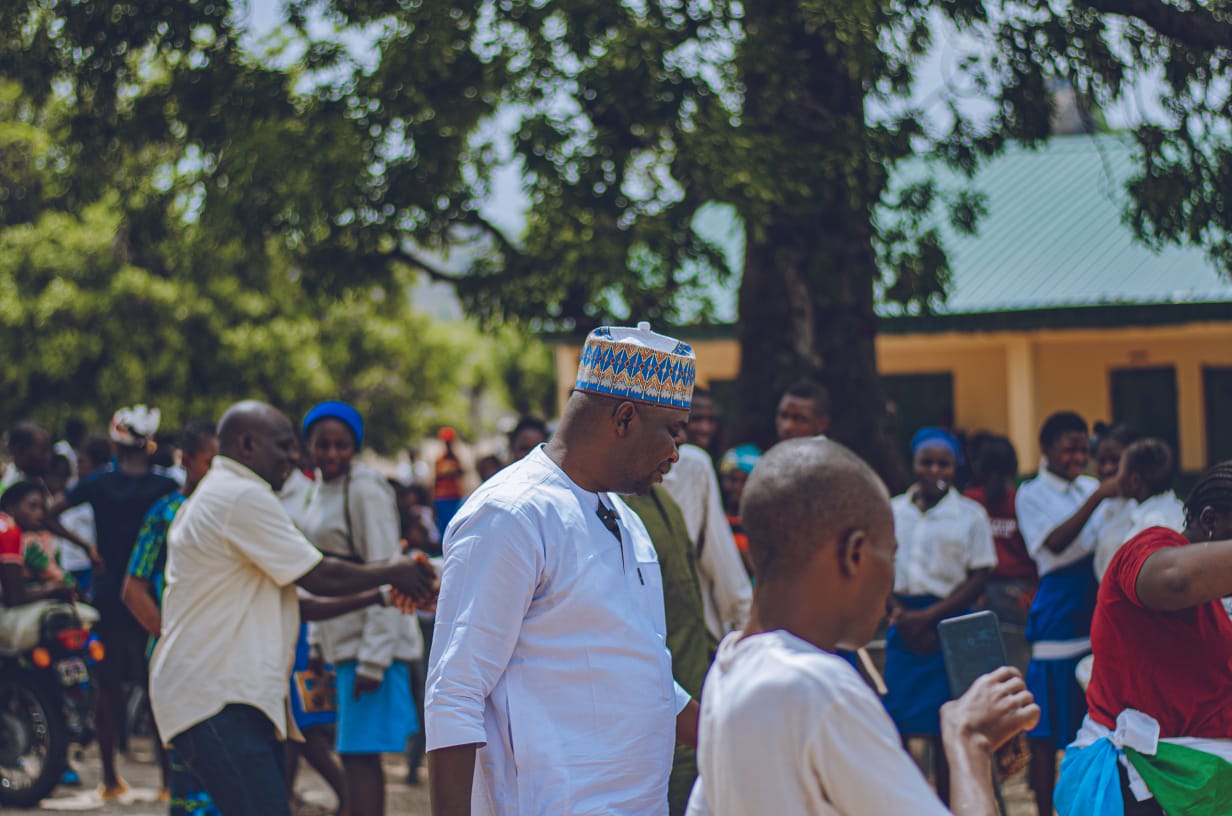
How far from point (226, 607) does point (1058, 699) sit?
4.17 metres

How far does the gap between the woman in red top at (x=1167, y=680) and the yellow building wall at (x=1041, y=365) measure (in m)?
12.8

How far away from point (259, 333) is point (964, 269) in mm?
13882

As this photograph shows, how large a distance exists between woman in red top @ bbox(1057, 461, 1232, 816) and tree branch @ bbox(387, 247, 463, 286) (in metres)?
8.04

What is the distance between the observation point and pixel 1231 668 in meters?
3.73

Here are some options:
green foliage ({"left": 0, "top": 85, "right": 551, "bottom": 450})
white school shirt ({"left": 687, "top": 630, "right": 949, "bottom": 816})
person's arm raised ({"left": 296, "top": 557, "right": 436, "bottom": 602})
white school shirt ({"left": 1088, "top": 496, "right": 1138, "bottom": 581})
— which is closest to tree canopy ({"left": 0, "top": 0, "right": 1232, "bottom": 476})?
white school shirt ({"left": 1088, "top": 496, "right": 1138, "bottom": 581})

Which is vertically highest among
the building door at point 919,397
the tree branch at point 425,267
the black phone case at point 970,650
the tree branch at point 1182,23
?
the tree branch at point 1182,23

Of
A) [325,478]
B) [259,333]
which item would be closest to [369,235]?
[325,478]

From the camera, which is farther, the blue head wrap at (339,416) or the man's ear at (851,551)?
the blue head wrap at (339,416)

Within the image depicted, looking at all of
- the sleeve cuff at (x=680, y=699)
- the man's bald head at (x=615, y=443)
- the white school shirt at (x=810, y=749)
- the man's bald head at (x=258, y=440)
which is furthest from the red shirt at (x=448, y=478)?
the white school shirt at (x=810, y=749)

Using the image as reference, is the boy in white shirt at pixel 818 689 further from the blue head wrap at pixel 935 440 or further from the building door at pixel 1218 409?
the building door at pixel 1218 409

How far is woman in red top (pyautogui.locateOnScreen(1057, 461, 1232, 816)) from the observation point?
12.0ft

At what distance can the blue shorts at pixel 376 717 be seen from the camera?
6.07m

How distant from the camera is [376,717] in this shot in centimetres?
611

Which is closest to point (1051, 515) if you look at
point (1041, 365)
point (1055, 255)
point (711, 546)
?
point (711, 546)
